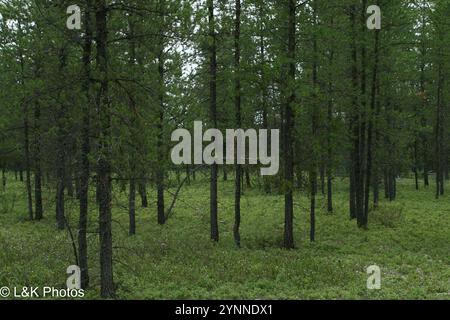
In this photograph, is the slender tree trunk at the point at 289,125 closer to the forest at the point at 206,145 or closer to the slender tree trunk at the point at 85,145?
the forest at the point at 206,145

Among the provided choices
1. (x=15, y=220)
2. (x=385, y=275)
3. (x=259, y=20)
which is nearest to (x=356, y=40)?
(x=259, y=20)

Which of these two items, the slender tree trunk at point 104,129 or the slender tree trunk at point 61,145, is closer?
the slender tree trunk at point 104,129

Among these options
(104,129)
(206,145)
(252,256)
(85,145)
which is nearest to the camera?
(104,129)

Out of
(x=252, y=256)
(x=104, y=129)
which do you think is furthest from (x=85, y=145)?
(x=252, y=256)

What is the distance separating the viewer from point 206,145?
21672mm

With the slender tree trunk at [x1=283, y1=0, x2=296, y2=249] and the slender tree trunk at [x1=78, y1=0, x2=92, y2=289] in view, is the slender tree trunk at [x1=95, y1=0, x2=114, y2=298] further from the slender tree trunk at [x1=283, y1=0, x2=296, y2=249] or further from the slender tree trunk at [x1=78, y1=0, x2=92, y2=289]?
the slender tree trunk at [x1=283, y1=0, x2=296, y2=249]

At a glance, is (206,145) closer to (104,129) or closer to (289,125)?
(289,125)

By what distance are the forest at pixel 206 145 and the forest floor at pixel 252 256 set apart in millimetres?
79

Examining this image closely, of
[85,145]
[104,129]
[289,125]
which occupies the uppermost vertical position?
[289,125]

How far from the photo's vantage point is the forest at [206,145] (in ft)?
32.8

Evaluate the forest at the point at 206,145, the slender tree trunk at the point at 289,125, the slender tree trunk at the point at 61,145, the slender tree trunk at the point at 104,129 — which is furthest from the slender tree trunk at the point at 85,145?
the slender tree trunk at the point at 289,125

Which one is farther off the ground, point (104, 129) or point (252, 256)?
point (104, 129)

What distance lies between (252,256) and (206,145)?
26.6ft

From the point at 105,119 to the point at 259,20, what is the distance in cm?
887
